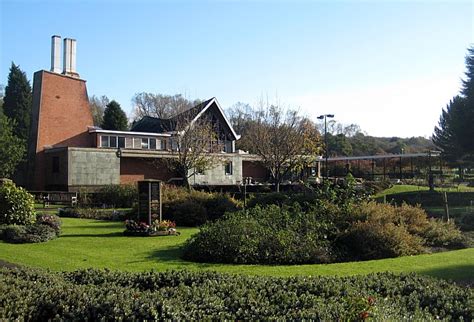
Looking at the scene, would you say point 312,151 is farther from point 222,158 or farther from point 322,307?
point 322,307

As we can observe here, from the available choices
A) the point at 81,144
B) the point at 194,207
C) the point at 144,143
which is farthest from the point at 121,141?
the point at 194,207

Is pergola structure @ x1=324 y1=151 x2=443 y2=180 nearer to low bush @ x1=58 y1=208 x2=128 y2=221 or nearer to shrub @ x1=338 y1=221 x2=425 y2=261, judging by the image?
low bush @ x1=58 y1=208 x2=128 y2=221

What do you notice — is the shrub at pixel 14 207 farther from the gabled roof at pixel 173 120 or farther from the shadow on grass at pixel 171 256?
the gabled roof at pixel 173 120

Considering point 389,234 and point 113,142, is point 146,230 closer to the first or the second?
point 389,234

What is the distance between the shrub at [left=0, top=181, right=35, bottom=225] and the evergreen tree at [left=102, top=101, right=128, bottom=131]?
4201cm

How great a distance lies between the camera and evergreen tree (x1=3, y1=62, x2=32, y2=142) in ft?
171

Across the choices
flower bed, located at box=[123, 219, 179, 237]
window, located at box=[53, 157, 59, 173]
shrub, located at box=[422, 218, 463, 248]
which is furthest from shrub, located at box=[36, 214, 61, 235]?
window, located at box=[53, 157, 59, 173]

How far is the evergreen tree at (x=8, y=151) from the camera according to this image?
4188 cm

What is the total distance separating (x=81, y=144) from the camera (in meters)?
48.3

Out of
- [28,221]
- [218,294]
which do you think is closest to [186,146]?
[28,221]

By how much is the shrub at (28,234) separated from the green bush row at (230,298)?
804cm

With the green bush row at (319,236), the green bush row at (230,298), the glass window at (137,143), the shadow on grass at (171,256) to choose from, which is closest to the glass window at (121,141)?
the glass window at (137,143)

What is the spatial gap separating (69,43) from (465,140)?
36.4 m

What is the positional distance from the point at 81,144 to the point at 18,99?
A: 10091 millimetres
